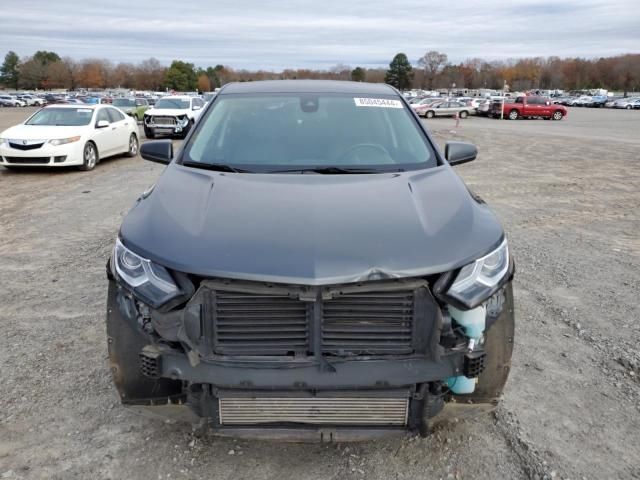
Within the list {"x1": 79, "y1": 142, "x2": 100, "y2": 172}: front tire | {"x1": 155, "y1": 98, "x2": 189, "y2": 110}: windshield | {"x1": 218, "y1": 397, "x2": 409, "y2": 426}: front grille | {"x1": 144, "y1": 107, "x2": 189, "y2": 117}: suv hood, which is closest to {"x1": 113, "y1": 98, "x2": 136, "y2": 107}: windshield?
{"x1": 155, "y1": 98, "x2": 189, "y2": 110}: windshield

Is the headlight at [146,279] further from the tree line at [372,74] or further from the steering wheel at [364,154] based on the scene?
the tree line at [372,74]

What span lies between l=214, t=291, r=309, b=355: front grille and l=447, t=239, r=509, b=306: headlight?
2.17 ft

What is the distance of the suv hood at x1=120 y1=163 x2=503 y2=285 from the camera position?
7.36 ft

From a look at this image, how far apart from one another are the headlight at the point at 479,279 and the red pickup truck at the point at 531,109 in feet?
130

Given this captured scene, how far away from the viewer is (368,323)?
2.32 m

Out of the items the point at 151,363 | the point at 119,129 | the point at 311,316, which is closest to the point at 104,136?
the point at 119,129

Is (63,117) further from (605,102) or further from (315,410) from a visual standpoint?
(605,102)

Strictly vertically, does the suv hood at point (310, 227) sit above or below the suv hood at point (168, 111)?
below

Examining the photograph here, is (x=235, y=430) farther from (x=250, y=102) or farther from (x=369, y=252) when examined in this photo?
(x=250, y=102)

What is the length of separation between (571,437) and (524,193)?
7.56 m

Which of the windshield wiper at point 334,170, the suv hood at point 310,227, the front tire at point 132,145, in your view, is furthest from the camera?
the front tire at point 132,145

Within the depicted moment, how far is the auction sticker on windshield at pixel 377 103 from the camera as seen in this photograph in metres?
4.02

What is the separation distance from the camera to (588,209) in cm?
848

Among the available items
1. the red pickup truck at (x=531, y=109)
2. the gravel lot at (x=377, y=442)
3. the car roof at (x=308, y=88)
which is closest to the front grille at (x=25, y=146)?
the gravel lot at (x=377, y=442)
